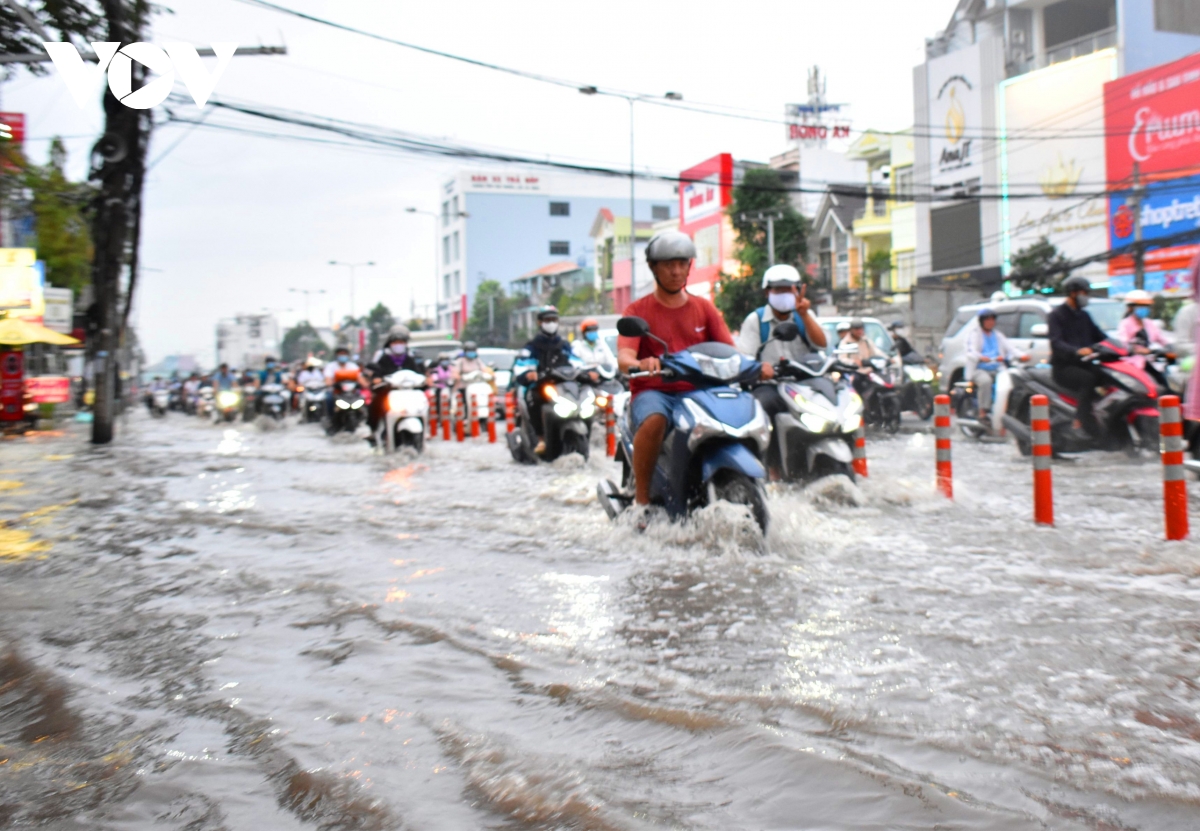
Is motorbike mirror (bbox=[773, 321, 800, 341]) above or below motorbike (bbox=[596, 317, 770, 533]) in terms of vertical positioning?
above

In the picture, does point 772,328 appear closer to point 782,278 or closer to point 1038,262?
point 782,278

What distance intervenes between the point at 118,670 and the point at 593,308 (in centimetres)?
6899

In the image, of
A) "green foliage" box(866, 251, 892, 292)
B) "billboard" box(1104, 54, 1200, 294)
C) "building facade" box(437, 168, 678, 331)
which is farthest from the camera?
"building facade" box(437, 168, 678, 331)

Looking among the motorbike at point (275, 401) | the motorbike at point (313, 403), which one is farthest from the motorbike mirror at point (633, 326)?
the motorbike at point (275, 401)

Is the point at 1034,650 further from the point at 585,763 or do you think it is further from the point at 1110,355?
the point at 1110,355

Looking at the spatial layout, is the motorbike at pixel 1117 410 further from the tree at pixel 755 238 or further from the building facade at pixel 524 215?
the building facade at pixel 524 215

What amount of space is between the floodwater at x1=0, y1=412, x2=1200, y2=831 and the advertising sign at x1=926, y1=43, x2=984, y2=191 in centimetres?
3400

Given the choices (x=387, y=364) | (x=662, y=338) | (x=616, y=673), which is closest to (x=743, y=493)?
(x=662, y=338)

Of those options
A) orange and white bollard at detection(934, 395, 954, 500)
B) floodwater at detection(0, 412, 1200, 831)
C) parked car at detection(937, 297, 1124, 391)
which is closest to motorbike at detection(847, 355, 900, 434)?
parked car at detection(937, 297, 1124, 391)

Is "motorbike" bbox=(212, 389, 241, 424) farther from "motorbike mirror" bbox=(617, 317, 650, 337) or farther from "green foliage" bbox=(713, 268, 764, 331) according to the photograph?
"motorbike mirror" bbox=(617, 317, 650, 337)

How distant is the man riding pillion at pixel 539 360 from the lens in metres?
12.1

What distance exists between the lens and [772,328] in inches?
301

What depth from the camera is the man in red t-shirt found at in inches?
234

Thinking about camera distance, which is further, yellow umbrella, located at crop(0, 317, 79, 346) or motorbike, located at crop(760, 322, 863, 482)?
yellow umbrella, located at crop(0, 317, 79, 346)
